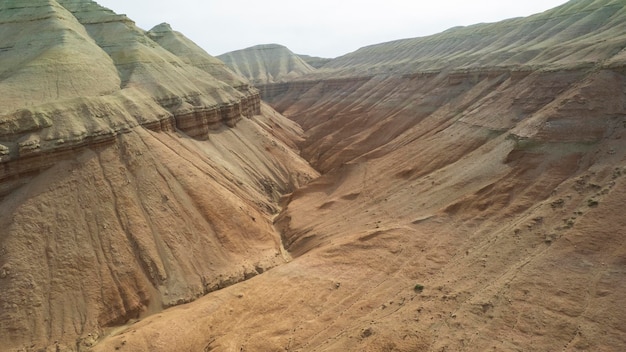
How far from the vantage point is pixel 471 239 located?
64.2 ft

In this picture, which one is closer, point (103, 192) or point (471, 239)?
point (471, 239)

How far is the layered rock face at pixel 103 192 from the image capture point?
1795 centimetres

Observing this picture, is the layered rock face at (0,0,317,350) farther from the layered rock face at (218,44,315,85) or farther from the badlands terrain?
the layered rock face at (218,44,315,85)

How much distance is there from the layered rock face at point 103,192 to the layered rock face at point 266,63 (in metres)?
72.8

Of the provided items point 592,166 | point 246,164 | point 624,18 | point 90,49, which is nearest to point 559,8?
point 624,18

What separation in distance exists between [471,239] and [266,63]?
357ft

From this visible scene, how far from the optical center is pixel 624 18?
36.6 m

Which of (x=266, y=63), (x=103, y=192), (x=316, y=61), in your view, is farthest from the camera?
(x=316, y=61)

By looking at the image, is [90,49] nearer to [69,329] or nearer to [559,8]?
[69,329]

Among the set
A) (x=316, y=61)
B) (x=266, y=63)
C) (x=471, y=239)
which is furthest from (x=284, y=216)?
(x=316, y=61)

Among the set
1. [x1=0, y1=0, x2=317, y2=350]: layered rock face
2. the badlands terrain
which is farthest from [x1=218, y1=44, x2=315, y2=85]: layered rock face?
the badlands terrain

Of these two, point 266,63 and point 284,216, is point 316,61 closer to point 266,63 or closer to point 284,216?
point 266,63

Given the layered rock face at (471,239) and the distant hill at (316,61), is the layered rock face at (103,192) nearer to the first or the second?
the layered rock face at (471,239)

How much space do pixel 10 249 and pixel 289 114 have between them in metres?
60.5
